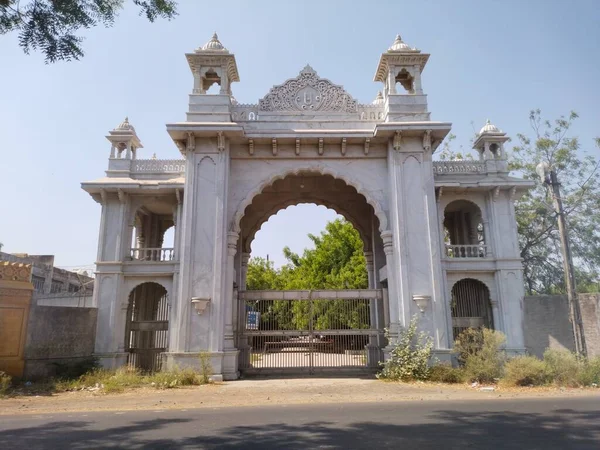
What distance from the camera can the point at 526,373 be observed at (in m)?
11.0

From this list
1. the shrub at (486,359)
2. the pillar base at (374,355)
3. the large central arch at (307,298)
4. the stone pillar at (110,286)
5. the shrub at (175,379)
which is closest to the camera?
the shrub at (175,379)

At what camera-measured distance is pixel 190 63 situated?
48.3ft

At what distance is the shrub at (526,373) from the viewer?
11023 mm

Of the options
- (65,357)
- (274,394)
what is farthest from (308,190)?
(65,357)

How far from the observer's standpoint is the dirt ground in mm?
8852

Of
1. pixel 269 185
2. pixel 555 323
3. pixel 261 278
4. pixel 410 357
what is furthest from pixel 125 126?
pixel 261 278

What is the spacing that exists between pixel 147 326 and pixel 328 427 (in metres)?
10.5

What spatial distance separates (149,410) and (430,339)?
8.06 metres

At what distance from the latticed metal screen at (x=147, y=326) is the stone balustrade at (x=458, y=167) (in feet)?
35.8

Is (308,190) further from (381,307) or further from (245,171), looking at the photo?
(381,307)

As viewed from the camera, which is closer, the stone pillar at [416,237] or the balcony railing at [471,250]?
the stone pillar at [416,237]

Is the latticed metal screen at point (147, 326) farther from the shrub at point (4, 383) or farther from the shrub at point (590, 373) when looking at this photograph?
the shrub at point (590, 373)

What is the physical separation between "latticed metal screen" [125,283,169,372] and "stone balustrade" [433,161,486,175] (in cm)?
1093

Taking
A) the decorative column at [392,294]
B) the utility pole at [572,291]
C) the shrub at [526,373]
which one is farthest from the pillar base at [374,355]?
the utility pole at [572,291]
